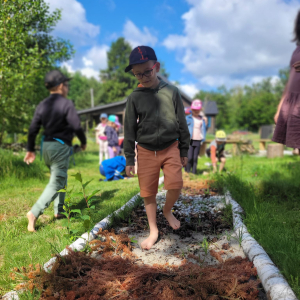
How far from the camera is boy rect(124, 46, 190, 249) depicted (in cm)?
274

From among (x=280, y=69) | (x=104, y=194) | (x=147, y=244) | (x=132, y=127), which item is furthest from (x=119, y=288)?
(x=280, y=69)

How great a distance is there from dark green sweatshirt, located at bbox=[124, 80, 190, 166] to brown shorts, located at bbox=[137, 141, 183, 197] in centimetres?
7

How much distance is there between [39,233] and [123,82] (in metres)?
51.9

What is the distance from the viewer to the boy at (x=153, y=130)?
8.98 feet

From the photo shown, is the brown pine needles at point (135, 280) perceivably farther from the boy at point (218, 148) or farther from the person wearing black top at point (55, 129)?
the boy at point (218, 148)

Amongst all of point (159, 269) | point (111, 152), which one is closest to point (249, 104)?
point (111, 152)

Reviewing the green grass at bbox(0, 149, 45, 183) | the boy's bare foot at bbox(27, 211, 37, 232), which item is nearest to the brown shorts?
the boy's bare foot at bbox(27, 211, 37, 232)

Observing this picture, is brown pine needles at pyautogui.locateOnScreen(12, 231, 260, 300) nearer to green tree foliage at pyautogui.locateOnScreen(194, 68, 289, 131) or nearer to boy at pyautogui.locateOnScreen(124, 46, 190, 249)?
boy at pyautogui.locateOnScreen(124, 46, 190, 249)

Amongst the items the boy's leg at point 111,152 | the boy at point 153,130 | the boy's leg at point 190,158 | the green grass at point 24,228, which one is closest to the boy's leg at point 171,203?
the boy at point 153,130

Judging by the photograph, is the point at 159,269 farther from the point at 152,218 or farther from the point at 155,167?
the point at 155,167

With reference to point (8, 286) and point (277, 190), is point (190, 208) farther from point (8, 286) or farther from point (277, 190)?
point (8, 286)

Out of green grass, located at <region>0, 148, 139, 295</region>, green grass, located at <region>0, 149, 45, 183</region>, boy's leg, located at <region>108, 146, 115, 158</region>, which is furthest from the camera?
boy's leg, located at <region>108, 146, 115, 158</region>

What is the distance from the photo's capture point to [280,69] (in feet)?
279

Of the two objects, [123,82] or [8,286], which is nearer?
[8,286]
